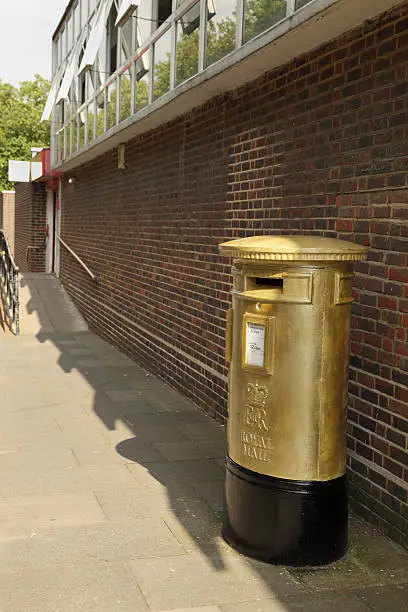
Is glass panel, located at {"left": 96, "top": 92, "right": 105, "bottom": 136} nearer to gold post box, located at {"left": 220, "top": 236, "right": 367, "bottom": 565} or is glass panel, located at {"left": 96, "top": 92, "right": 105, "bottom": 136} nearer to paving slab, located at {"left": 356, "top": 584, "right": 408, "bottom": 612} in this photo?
gold post box, located at {"left": 220, "top": 236, "right": 367, "bottom": 565}

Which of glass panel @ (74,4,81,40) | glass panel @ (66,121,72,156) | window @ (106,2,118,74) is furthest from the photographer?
glass panel @ (66,121,72,156)

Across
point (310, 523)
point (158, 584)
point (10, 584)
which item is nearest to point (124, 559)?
point (158, 584)

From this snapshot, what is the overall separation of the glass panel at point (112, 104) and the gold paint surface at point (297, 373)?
778cm

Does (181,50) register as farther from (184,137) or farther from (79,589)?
(79,589)

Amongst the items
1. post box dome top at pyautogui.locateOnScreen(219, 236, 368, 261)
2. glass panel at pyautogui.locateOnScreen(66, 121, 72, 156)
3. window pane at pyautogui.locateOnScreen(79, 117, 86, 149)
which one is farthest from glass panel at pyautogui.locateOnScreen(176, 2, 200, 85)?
glass panel at pyautogui.locateOnScreen(66, 121, 72, 156)

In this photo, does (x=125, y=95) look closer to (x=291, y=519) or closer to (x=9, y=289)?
(x=9, y=289)

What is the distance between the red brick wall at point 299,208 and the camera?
4.39 metres

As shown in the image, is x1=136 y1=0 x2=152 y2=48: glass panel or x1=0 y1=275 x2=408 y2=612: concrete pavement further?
x1=136 y1=0 x2=152 y2=48: glass panel

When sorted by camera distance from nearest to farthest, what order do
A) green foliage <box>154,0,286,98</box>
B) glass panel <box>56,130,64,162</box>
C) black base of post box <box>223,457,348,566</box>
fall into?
black base of post box <box>223,457,348,566</box>, green foliage <box>154,0,286,98</box>, glass panel <box>56,130,64,162</box>

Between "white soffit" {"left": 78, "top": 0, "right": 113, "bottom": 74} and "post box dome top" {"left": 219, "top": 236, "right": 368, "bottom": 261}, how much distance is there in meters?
9.35

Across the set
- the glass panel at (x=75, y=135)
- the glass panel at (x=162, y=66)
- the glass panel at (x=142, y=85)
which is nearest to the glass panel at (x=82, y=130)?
the glass panel at (x=75, y=135)

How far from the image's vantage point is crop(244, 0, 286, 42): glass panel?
5.31 m

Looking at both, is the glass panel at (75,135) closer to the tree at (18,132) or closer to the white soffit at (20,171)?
the white soffit at (20,171)

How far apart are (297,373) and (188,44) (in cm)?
492
